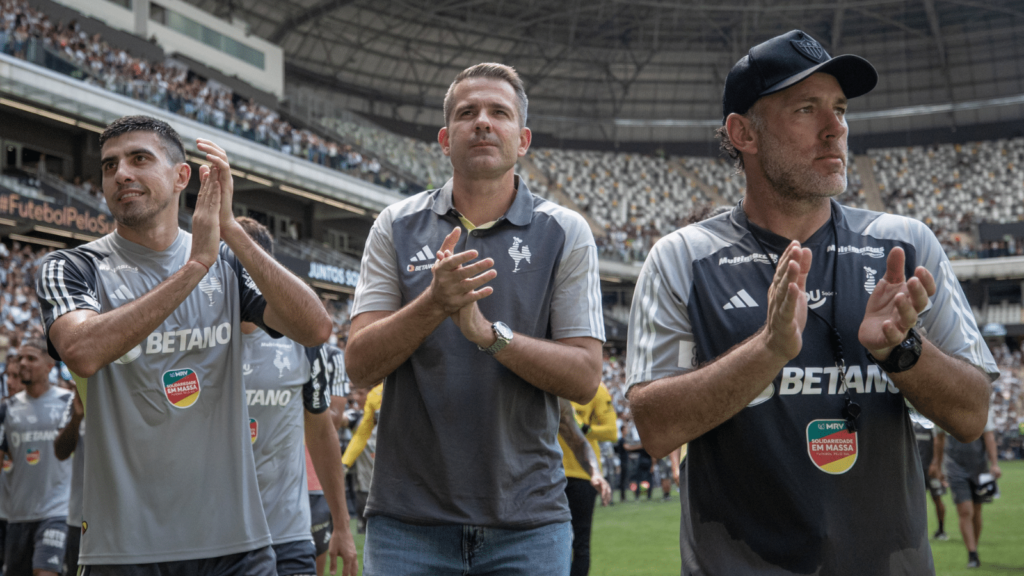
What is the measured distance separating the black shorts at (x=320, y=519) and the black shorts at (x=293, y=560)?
1899 mm

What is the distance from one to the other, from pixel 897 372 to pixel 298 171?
92.3ft

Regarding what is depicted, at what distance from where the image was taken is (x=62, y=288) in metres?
2.96

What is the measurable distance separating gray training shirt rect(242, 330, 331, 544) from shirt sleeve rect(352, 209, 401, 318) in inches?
71.8

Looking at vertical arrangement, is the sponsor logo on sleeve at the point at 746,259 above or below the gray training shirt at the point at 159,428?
above

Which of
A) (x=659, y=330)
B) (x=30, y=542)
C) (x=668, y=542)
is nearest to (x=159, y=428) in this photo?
(x=659, y=330)

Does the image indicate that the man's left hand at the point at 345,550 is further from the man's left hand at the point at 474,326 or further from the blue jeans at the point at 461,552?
the man's left hand at the point at 474,326

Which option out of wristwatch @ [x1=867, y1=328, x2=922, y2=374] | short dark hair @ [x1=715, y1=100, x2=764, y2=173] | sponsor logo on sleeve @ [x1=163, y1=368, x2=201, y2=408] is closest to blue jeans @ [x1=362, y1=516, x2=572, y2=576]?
sponsor logo on sleeve @ [x1=163, y1=368, x2=201, y2=408]

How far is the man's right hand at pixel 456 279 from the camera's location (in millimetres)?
2295

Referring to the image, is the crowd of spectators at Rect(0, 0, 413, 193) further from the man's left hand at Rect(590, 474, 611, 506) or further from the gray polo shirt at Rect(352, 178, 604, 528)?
the gray polo shirt at Rect(352, 178, 604, 528)

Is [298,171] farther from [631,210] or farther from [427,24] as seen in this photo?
[631,210]

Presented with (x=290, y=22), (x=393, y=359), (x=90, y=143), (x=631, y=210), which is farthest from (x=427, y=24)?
(x=393, y=359)

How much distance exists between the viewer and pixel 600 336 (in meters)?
2.81

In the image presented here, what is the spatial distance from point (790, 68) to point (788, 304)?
28.8 inches

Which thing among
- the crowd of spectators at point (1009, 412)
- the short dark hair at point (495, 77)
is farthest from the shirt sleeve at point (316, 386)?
the crowd of spectators at point (1009, 412)
